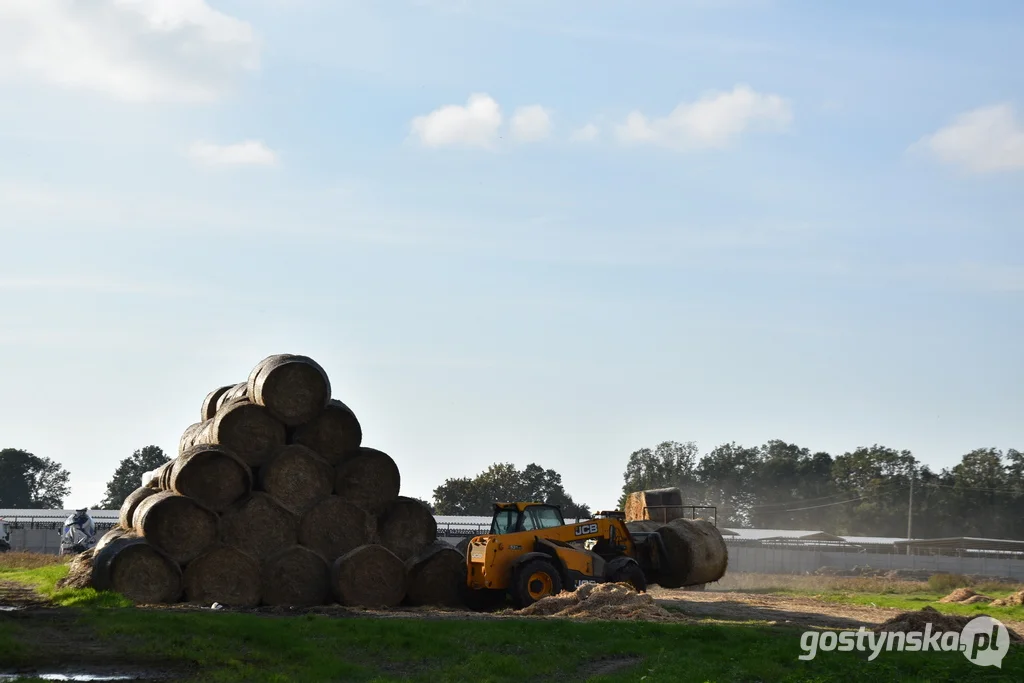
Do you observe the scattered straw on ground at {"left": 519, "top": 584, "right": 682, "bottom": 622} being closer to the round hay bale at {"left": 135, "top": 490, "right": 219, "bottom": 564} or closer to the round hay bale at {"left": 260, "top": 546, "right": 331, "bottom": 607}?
the round hay bale at {"left": 260, "top": 546, "right": 331, "bottom": 607}

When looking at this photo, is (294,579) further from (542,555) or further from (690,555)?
(690,555)

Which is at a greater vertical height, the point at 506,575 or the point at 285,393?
the point at 285,393

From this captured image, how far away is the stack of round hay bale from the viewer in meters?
23.5

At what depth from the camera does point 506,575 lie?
2519cm

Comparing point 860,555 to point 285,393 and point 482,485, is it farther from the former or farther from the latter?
point 285,393

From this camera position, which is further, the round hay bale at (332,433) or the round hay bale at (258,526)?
the round hay bale at (332,433)

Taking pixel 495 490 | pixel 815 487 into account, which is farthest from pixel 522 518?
pixel 815 487

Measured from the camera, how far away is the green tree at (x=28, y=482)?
125 meters

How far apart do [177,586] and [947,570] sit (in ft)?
167

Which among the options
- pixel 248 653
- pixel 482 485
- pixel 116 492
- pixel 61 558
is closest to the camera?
pixel 248 653

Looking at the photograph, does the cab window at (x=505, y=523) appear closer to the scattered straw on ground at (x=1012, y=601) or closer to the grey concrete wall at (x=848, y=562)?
the scattered straw on ground at (x=1012, y=601)

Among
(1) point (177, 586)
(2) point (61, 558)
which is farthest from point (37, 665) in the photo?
(2) point (61, 558)

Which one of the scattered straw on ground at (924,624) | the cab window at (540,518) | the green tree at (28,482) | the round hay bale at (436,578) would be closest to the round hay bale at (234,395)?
the round hay bale at (436,578)

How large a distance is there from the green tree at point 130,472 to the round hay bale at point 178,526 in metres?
95.5
